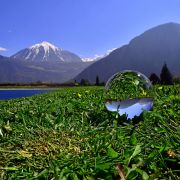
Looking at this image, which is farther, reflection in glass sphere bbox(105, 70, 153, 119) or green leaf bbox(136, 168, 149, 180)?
reflection in glass sphere bbox(105, 70, 153, 119)

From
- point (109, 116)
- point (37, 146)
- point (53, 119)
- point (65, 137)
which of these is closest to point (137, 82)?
point (109, 116)

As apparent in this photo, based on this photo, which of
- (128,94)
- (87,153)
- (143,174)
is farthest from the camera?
(128,94)

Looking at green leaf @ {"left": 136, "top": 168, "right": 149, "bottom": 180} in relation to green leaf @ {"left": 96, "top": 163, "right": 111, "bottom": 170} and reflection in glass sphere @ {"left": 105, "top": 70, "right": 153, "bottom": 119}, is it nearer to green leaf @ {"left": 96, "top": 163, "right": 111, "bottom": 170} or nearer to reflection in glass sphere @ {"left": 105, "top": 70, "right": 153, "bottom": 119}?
green leaf @ {"left": 96, "top": 163, "right": 111, "bottom": 170}

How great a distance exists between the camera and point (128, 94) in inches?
224

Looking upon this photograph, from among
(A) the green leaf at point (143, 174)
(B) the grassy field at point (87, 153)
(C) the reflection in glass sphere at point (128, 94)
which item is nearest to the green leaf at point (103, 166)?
(B) the grassy field at point (87, 153)

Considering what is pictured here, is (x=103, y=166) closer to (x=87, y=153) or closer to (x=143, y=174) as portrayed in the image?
(x=143, y=174)

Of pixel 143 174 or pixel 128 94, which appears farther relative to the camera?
pixel 128 94

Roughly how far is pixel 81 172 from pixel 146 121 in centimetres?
220

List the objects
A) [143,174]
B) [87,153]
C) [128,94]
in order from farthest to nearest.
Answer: [128,94], [87,153], [143,174]

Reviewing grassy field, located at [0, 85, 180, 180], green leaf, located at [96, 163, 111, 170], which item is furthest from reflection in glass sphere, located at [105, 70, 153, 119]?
green leaf, located at [96, 163, 111, 170]

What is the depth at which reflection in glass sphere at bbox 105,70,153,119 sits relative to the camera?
5.15 metres

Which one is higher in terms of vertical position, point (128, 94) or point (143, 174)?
point (128, 94)

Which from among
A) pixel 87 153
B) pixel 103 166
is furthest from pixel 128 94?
pixel 103 166

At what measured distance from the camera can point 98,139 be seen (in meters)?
3.33
